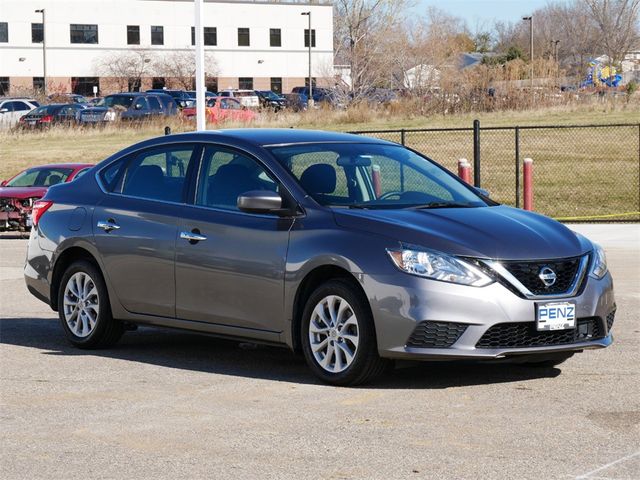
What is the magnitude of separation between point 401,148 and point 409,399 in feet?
8.61

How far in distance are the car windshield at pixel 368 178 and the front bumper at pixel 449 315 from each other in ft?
3.02

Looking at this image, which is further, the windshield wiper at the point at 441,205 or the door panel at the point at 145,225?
the door panel at the point at 145,225

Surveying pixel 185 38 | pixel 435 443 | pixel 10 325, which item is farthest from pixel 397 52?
pixel 435 443

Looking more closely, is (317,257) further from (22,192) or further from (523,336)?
(22,192)

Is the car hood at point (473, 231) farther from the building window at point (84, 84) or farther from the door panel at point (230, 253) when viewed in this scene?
the building window at point (84, 84)

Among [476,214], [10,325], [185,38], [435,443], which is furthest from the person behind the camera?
[185,38]

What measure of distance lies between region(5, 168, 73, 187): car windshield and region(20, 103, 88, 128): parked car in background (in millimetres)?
23621

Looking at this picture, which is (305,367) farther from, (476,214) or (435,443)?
(435,443)

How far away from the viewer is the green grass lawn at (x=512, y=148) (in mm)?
27469

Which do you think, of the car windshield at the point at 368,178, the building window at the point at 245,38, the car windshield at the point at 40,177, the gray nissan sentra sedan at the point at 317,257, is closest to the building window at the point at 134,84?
the building window at the point at 245,38

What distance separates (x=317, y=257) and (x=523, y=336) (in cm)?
139

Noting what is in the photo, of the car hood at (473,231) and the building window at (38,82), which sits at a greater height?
the building window at (38,82)

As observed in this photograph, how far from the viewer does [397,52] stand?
73.9m

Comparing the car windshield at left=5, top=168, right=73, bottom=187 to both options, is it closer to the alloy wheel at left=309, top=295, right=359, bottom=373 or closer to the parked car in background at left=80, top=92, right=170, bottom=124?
the alloy wheel at left=309, top=295, right=359, bottom=373
